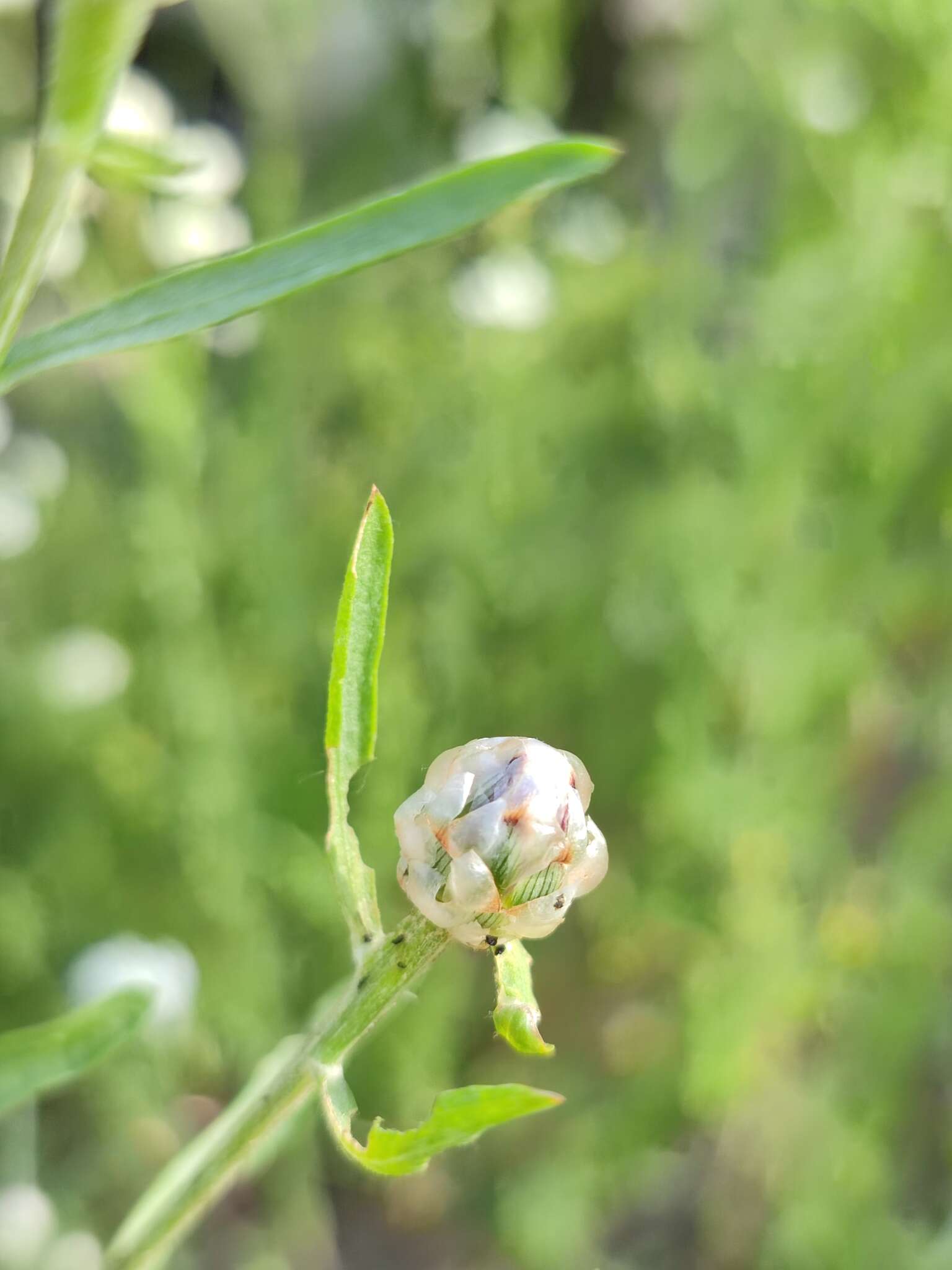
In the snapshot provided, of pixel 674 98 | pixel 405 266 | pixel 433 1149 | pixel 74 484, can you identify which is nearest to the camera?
pixel 433 1149

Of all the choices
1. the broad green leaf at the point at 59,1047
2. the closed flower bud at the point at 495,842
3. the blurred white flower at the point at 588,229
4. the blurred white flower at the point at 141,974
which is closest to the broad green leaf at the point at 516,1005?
the closed flower bud at the point at 495,842

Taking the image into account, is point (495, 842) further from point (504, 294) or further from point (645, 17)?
point (645, 17)

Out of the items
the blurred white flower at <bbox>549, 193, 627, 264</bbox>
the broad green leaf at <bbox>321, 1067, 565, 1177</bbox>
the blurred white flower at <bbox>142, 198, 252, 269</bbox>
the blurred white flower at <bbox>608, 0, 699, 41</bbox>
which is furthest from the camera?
the blurred white flower at <bbox>608, 0, 699, 41</bbox>

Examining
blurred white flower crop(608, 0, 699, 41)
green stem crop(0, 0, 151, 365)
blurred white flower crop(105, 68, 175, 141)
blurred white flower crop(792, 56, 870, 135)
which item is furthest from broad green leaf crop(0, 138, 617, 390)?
blurred white flower crop(608, 0, 699, 41)

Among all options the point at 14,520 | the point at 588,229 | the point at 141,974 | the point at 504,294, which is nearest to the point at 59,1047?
the point at 141,974

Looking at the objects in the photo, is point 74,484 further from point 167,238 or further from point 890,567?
point 890,567

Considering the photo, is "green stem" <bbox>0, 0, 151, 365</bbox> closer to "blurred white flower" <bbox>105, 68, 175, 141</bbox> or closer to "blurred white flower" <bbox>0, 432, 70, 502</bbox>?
"blurred white flower" <bbox>105, 68, 175, 141</bbox>

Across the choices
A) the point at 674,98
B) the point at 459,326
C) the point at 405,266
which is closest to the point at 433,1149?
the point at 459,326
